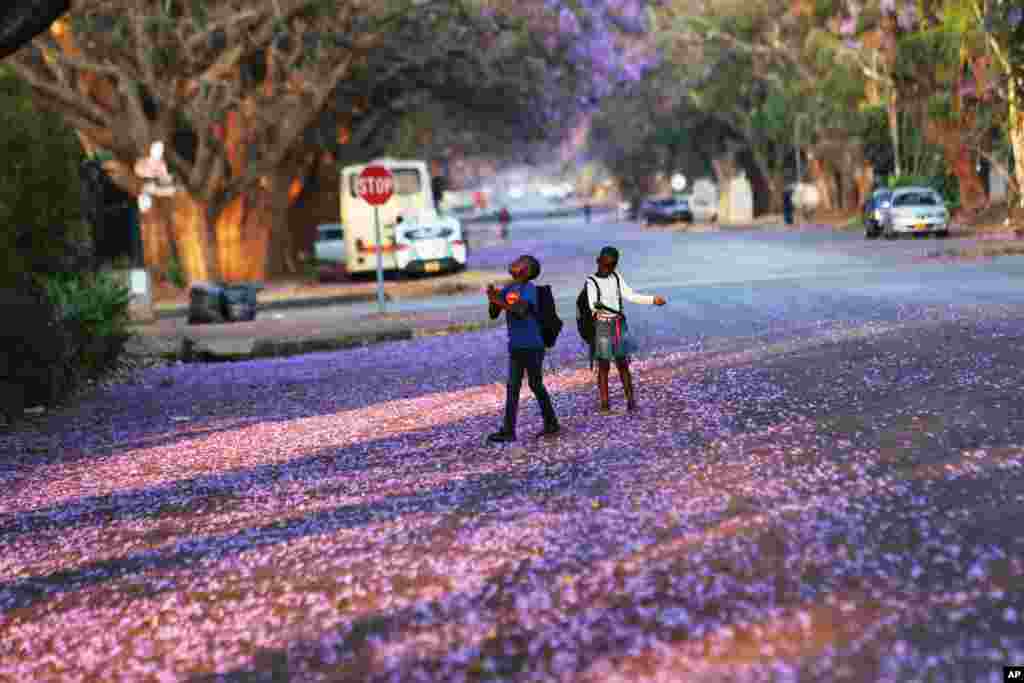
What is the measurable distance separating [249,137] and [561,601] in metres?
34.4

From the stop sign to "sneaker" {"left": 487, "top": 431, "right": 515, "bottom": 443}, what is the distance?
51.7 ft

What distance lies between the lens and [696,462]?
9.79 metres

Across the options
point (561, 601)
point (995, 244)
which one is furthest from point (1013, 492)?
point (995, 244)

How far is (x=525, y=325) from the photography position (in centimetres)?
1132

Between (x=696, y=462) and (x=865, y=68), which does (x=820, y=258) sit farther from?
(x=696, y=462)

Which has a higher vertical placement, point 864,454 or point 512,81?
point 512,81

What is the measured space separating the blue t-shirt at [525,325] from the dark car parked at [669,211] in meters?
68.8

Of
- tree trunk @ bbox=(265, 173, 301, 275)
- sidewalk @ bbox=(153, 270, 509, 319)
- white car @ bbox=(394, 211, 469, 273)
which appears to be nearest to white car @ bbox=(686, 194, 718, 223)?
tree trunk @ bbox=(265, 173, 301, 275)

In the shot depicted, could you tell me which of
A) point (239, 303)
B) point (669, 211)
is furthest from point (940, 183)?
point (239, 303)

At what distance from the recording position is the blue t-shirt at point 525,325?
11266 millimetres

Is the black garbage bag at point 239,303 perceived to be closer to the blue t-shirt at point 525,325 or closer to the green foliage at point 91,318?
the green foliage at point 91,318

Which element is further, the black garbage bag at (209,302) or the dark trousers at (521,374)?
the black garbage bag at (209,302)

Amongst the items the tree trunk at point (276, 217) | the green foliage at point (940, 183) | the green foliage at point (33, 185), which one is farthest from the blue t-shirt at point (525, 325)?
the green foliage at point (940, 183)

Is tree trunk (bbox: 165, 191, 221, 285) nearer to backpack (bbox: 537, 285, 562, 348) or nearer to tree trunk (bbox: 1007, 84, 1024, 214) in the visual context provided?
tree trunk (bbox: 1007, 84, 1024, 214)
